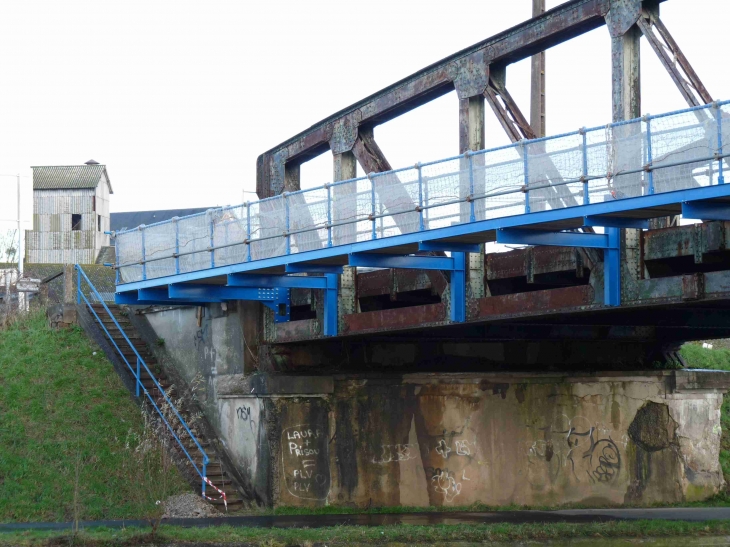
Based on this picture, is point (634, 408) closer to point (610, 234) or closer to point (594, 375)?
point (594, 375)

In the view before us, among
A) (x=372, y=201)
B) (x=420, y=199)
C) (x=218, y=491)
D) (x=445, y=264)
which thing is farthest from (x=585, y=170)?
(x=218, y=491)

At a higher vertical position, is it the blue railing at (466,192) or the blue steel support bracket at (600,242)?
the blue railing at (466,192)

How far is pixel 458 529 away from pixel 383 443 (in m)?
4.97

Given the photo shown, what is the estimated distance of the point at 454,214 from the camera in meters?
15.4

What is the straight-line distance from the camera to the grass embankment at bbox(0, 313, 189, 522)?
18422 mm

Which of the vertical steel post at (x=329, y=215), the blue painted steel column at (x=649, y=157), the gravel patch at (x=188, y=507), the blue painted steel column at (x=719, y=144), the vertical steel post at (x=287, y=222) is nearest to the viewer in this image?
the blue painted steel column at (x=719, y=144)

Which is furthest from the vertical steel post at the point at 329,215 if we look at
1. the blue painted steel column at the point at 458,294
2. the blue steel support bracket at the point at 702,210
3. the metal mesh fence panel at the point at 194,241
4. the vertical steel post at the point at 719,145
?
the vertical steel post at the point at 719,145

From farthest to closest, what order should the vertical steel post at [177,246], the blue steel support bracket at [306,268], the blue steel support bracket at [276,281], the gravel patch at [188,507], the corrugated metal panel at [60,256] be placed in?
the corrugated metal panel at [60,256] < the vertical steel post at [177,246] < the blue steel support bracket at [276,281] < the gravel patch at [188,507] < the blue steel support bracket at [306,268]

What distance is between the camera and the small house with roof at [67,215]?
242 feet

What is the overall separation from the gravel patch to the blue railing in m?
4.53

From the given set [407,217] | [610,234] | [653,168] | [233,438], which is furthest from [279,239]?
[653,168]

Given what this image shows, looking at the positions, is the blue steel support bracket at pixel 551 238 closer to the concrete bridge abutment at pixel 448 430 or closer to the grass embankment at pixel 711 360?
the concrete bridge abutment at pixel 448 430

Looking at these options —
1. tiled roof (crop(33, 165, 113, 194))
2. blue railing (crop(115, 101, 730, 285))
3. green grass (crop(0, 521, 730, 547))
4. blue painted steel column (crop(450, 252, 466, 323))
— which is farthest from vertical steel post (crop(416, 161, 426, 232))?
A: tiled roof (crop(33, 165, 113, 194))

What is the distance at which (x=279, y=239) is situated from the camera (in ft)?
60.1
